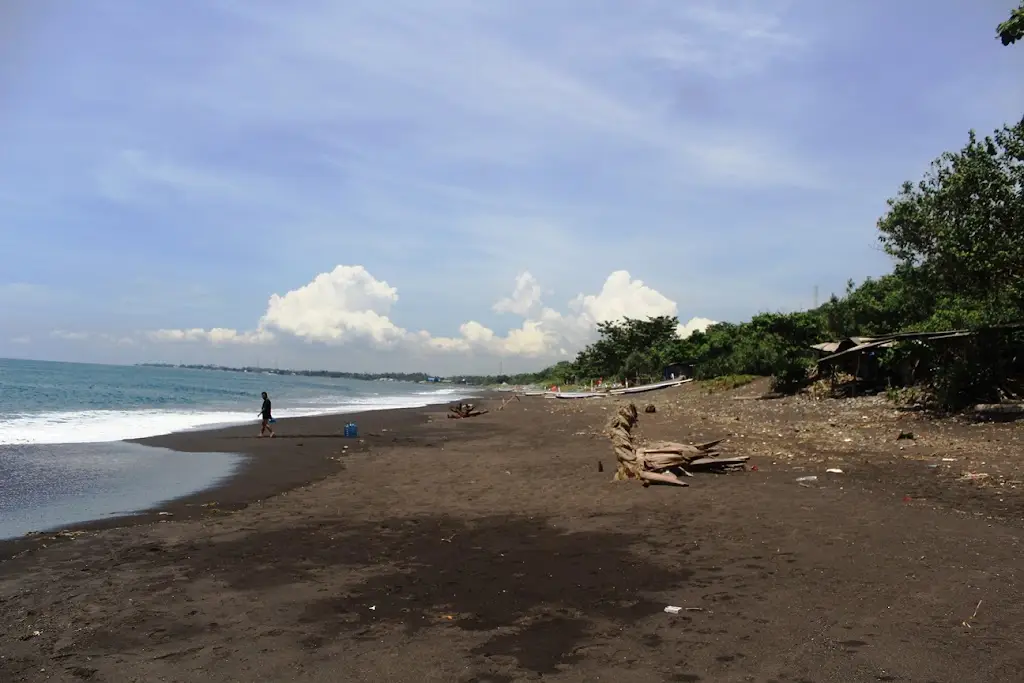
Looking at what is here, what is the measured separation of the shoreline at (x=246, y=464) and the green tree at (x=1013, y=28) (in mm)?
17139

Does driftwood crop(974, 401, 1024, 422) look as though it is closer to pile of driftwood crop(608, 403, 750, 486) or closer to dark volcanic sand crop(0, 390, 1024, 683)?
dark volcanic sand crop(0, 390, 1024, 683)

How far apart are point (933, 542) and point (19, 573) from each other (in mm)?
10527

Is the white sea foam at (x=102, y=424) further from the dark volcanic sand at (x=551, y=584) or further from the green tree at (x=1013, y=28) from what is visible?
the green tree at (x=1013, y=28)

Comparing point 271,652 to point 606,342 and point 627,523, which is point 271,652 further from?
point 606,342

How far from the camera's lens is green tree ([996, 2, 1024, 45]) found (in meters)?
12.9

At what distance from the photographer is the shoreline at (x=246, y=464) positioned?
10.0 meters

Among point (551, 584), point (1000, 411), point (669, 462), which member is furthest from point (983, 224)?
point (551, 584)

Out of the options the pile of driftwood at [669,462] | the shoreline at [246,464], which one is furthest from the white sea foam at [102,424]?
the pile of driftwood at [669,462]

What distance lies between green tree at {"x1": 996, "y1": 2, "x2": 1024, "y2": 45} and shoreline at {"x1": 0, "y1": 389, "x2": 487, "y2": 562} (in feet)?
56.2

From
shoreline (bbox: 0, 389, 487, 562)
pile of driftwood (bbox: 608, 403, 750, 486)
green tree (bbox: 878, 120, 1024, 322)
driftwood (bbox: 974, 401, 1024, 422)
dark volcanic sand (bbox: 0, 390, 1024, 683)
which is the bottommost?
shoreline (bbox: 0, 389, 487, 562)

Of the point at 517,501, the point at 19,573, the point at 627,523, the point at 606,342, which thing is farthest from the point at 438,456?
the point at 606,342

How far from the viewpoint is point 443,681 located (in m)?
4.69

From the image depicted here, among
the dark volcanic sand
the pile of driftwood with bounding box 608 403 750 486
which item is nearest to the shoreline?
the dark volcanic sand

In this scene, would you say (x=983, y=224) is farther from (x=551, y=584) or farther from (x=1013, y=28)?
(x=551, y=584)
